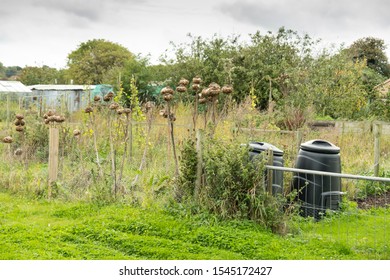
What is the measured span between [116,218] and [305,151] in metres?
2.78

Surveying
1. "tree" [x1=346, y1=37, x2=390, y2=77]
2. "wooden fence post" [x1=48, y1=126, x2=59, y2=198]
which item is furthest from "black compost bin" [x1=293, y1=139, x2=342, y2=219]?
"tree" [x1=346, y1=37, x2=390, y2=77]

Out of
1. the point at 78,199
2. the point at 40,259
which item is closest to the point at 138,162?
the point at 78,199

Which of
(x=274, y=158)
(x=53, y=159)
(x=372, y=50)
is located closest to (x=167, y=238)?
(x=274, y=158)

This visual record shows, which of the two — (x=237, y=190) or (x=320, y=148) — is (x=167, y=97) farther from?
(x=320, y=148)

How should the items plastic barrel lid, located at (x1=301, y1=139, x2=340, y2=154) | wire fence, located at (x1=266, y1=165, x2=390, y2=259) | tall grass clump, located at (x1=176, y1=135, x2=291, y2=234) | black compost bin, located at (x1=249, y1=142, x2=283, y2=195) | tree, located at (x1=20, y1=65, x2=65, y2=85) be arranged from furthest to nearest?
1. tree, located at (x1=20, y1=65, x2=65, y2=85)
2. plastic barrel lid, located at (x1=301, y1=139, x2=340, y2=154)
3. black compost bin, located at (x1=249, y1=142, x2=283, y2=195)
4. tall grass clump, located at (x1=176, y1=135, x2=291, y2=234)
5. wire fence, located at (x1=266, y1=165, x2=390, y2=259)

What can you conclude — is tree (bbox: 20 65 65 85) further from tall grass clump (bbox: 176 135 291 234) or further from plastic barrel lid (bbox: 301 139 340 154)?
tall grass clump (bbox: 176 135 291 234)

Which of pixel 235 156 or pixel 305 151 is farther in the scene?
pixel 305 151

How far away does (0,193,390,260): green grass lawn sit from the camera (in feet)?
17.3

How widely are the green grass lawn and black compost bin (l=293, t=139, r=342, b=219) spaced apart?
355 millimetres

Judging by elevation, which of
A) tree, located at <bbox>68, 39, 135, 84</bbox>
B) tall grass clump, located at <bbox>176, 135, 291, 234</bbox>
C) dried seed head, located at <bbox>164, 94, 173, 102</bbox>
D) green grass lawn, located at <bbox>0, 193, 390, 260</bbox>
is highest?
tree, located at <bbox>68, 39, 135, 84</bbox>

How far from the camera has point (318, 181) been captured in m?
6.99

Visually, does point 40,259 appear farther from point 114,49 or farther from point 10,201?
point 114,49

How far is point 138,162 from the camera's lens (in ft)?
33.0

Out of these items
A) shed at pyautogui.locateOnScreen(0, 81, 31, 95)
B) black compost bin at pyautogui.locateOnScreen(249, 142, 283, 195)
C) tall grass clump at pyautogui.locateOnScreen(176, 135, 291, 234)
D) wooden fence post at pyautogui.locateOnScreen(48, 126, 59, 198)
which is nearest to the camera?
tall grass clump at pyautogui.locateOnScreen(176, 135, 291, 234)
